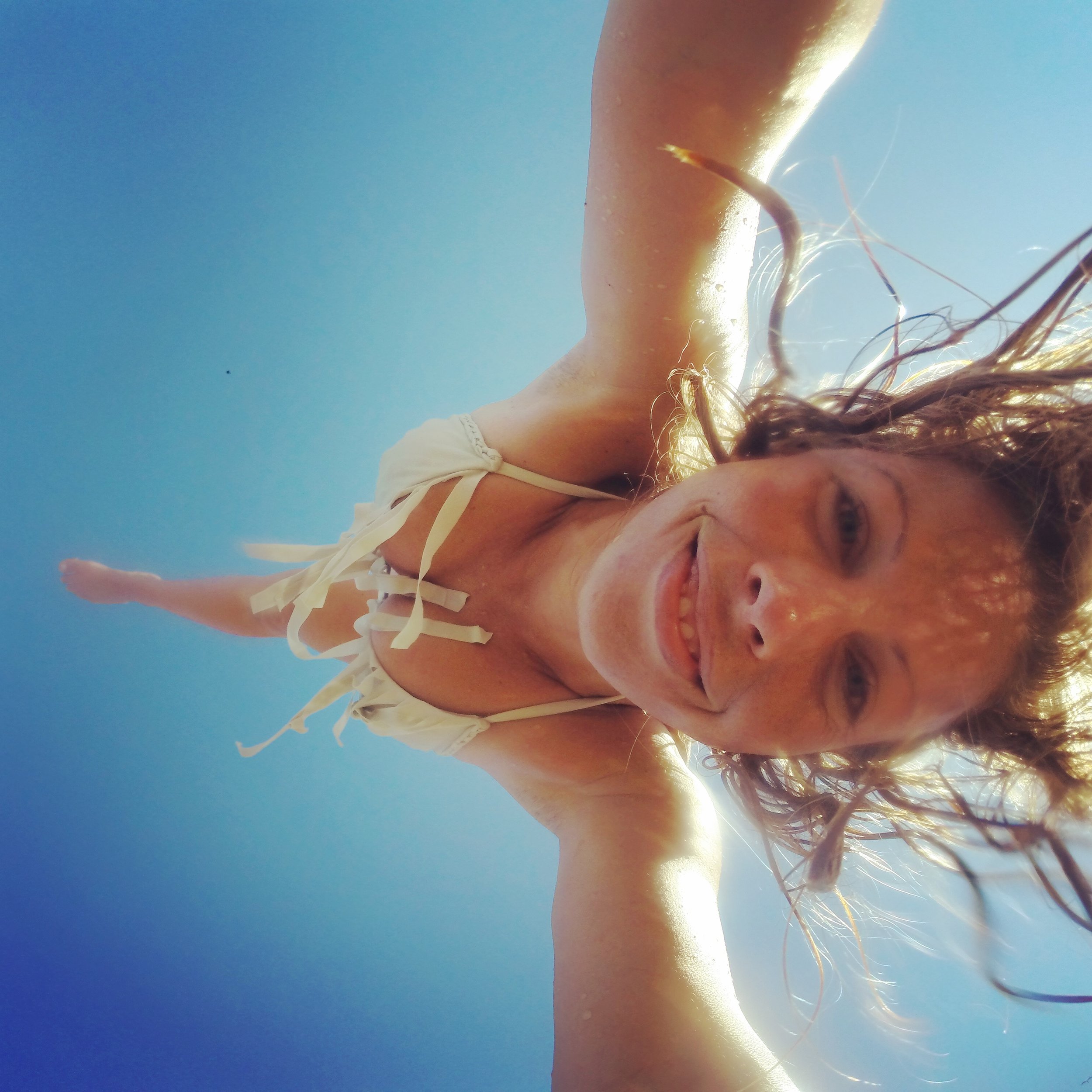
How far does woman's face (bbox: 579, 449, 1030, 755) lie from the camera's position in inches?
24.3

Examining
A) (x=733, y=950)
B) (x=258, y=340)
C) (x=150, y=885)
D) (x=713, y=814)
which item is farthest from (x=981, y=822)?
(x=150, y=885)

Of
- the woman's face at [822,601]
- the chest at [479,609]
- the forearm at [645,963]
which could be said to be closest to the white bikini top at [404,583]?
the chest at [479,609]

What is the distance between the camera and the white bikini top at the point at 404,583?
0.98 m

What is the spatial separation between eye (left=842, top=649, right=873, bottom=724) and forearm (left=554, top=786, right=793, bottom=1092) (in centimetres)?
Answer: 36

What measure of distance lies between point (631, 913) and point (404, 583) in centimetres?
51

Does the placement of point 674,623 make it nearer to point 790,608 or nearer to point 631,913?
point 790,608

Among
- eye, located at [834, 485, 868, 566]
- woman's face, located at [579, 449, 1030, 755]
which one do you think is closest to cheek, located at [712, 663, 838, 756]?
woman's face, located at [579, 449, 1030, 755]

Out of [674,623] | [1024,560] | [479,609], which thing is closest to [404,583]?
[479,609]

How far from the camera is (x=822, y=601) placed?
0.61m

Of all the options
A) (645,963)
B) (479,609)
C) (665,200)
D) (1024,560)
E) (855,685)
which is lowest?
(645,963)

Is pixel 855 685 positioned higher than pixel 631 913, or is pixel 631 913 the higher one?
pixel 855 685

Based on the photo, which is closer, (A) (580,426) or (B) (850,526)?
(B) (850,526)

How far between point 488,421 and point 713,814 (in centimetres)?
68

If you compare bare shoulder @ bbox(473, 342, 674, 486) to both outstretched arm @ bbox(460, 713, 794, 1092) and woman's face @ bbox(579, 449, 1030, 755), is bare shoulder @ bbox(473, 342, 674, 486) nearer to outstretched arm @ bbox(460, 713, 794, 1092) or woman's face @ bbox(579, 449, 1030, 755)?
woman's face @ bbox(579, 449, 1030, 755)
